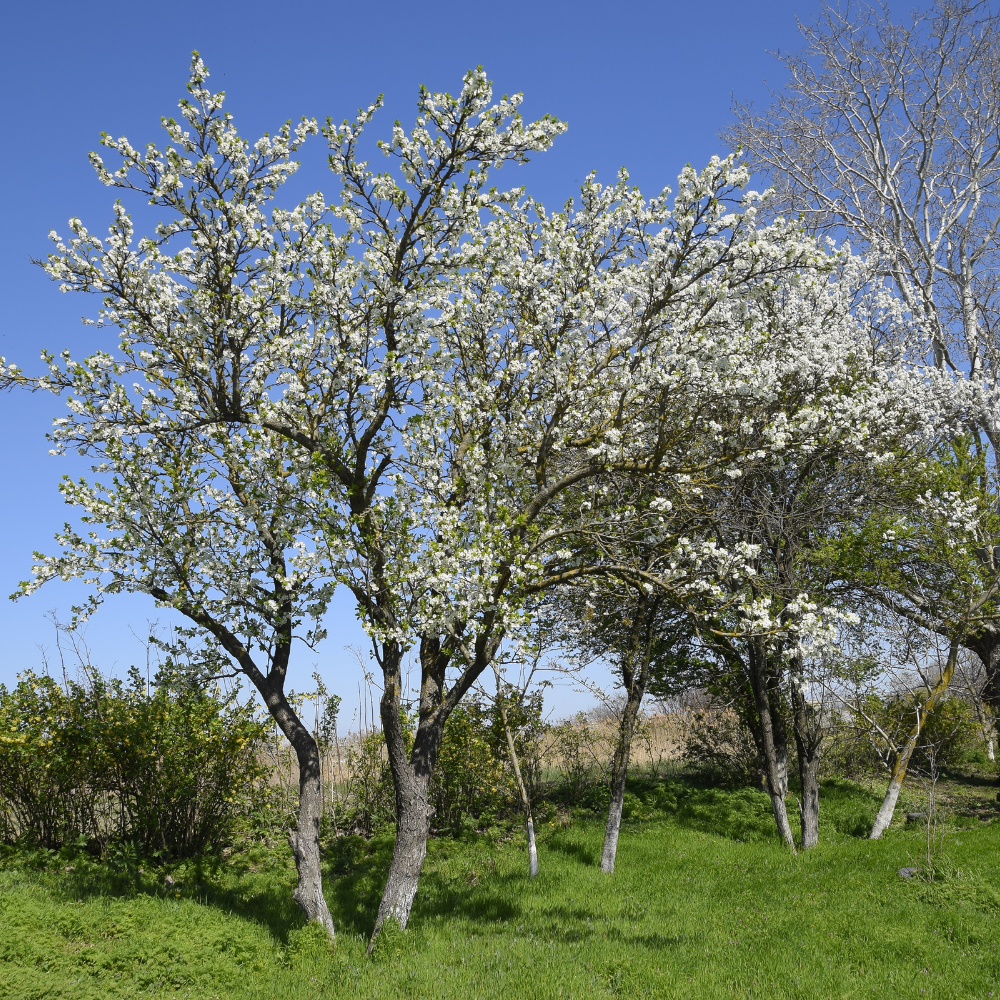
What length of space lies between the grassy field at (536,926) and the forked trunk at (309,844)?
15.7 inches

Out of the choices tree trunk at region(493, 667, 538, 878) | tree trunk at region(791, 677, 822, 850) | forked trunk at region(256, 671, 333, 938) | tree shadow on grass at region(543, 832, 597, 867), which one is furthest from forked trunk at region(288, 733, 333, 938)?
tree trunk at region(791, 677, 822, 850)

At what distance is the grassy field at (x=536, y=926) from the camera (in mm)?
7020

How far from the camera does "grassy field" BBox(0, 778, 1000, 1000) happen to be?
7020mm

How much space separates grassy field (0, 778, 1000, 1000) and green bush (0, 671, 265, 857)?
633 millimetres

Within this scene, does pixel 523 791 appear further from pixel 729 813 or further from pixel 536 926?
pixel 729 813

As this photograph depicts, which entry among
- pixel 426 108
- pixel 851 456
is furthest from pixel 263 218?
pixel 851 456

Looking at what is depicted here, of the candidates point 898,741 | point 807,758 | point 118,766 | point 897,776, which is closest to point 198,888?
point 118,766

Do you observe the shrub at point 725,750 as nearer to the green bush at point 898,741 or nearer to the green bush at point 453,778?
the green bush at point 898,741

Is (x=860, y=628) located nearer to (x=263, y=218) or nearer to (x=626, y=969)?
(x=626, y=969)

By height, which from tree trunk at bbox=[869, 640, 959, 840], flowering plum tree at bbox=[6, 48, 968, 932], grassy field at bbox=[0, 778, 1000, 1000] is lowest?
grassy field at bbox=[0, 778, 1000, 1000]

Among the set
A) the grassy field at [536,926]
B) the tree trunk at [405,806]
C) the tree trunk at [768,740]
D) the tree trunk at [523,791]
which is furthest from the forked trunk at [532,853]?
the tree trunk at [768,740]

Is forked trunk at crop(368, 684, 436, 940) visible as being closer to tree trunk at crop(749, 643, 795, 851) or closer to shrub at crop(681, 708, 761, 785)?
tree trunk at crop(749, 643, 795, 851)

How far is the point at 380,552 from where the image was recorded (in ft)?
27.5

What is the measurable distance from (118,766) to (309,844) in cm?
420
